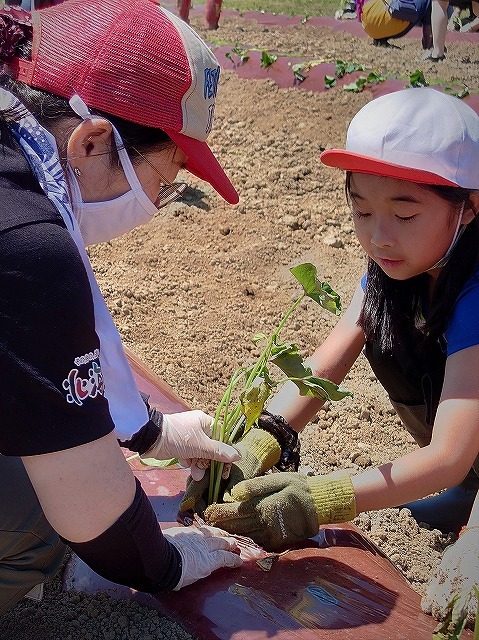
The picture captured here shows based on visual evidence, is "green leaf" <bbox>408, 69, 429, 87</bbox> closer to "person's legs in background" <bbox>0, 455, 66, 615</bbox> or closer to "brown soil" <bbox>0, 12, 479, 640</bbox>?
"brown soil" <bbox>0, 12, 479, 640</bbox>

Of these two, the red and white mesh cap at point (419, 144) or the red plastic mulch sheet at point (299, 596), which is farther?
the red and white mesh cap at point (419, 144)

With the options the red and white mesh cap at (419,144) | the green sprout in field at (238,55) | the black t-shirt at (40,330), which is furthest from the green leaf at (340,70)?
the black t-shirt at (40,330)

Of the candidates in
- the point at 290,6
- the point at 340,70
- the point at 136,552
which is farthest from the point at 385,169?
the point at 290,6

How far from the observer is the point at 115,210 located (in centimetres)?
164

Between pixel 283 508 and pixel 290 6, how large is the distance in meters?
12.6

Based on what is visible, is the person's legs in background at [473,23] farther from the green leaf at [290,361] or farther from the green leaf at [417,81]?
the green leaf at [290,361]

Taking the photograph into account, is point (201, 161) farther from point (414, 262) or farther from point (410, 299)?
point (410, 299)

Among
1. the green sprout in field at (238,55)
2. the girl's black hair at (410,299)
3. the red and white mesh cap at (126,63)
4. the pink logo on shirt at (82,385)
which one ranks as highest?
the red and white mesh cap at (126,63)

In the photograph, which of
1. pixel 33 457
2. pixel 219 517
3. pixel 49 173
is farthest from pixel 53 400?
pixel 219 517

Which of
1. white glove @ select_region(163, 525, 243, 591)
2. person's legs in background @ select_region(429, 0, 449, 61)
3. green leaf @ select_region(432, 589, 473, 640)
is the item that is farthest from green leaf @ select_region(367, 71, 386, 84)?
green leaf @ select_region(432, 589, 473, 640)

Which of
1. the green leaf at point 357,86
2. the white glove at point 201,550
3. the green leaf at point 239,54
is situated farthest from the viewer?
the green leaf at point 239,54

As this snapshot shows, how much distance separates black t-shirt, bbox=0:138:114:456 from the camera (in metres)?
1.33

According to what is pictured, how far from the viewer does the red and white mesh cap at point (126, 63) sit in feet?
4.92

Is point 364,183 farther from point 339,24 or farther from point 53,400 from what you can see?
point 339,24
